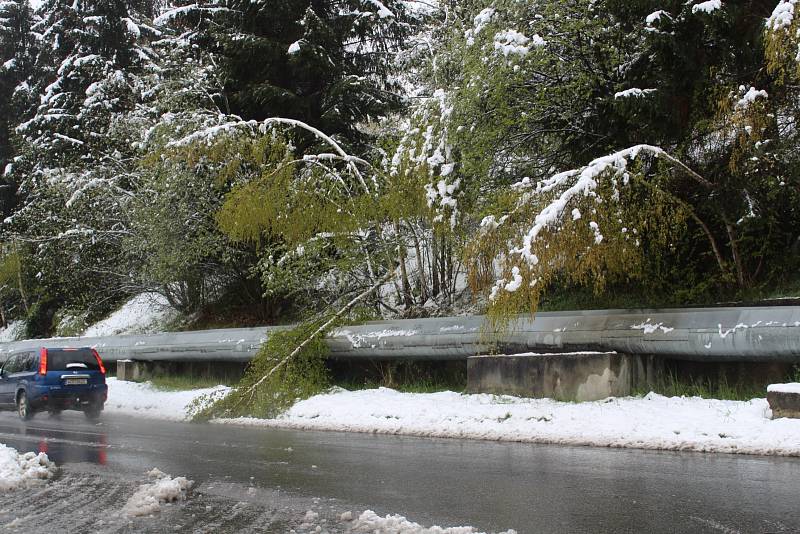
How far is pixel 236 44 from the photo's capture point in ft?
76.6

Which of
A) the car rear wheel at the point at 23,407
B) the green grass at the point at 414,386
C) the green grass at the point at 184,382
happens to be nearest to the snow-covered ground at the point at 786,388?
the green grass at the point at 414,386

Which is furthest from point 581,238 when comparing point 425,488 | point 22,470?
point 22,470

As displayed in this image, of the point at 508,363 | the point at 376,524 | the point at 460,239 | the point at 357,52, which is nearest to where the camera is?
the point at 376,524

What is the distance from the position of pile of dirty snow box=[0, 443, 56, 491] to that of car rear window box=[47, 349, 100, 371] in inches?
316

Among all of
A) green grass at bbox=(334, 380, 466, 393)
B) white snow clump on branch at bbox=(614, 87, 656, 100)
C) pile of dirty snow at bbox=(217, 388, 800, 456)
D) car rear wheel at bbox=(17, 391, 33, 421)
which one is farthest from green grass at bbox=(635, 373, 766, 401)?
car rear wheel at bbox=(17, 391, 33, 421)

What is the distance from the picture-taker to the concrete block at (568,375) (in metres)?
11.7

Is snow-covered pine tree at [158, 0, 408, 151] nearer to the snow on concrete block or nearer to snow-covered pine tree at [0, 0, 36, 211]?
the snow on concrete block

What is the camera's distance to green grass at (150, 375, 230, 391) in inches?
747

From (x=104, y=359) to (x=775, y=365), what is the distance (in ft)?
61.1

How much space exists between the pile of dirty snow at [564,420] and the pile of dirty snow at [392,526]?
4.52 meters

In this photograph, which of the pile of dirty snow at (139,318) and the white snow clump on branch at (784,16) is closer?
the white snow clump on branch at (784,16)

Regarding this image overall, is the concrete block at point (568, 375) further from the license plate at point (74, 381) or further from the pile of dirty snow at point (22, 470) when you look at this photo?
the license plate at point (74, 381)

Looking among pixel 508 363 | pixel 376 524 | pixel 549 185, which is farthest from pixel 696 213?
pixel 376 524

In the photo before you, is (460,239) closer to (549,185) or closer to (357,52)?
(549,185)
